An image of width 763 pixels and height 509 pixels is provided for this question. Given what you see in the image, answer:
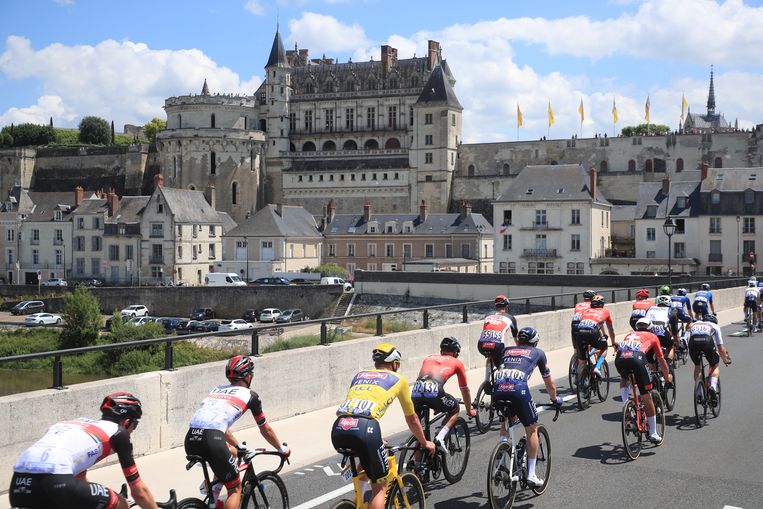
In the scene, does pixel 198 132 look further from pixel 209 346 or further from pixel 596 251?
→ pixel 209 346

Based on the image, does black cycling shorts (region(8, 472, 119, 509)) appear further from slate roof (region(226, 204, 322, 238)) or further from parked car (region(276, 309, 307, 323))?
slate roof (region(226, 204, 322, 238))

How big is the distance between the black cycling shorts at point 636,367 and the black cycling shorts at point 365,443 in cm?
428

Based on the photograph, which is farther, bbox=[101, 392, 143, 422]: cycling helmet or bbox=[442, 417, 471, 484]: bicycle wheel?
bbox=[442, 417, 471, 484]: bicycle wheel

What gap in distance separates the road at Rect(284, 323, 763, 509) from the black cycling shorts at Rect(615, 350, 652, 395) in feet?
2.61

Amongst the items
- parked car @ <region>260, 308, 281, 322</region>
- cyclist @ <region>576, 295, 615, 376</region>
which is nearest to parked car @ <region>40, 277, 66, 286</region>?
parked car @ <region>260, 308, 281, 322</region>

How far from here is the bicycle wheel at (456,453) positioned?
8615mm

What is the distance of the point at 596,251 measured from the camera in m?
62.4

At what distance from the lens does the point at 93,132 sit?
427ft

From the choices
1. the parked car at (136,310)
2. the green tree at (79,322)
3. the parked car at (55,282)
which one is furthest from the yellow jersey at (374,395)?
the parked car at (55,282)

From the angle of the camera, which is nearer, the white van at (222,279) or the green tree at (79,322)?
the green tree at (79,322)

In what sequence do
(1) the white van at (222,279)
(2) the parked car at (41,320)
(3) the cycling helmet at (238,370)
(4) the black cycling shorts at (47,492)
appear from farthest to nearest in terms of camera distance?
(1) the white van at (222,279) < (2) the parked car at (41,320) < (3) the cycling helmet at (238,370) < (4) the black cycling shorts at (47,492)

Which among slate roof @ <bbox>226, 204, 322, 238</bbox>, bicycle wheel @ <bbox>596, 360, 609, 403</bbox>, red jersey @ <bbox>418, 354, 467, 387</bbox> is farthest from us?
slate roof @ <bbox>226, 204, 322, 238</bbox>

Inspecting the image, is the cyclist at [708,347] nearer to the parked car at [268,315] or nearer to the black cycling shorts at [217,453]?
the black cycling shorts at [217,453]

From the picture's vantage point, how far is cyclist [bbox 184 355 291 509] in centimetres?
650
